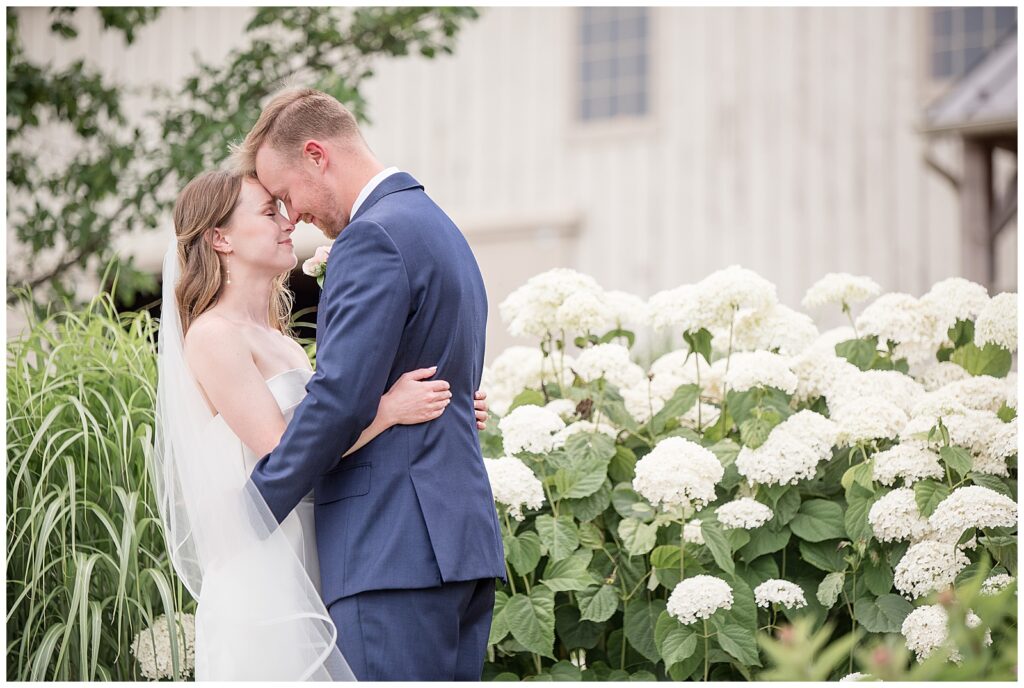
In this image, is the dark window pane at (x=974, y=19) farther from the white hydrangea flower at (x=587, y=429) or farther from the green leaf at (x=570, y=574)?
the green leaf at (x=570, y=574)

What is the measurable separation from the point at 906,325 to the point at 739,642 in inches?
45.4

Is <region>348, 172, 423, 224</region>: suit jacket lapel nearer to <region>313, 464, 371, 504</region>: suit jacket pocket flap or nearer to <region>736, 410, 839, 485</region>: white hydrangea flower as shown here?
<region>313, 464, 371, 504</region>: suit jacket pocket flap

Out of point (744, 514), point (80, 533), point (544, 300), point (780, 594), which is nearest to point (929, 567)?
point (780, 594)

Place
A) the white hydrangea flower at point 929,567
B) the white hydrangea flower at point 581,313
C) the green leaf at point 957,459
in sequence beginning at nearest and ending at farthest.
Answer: the white hydrangea flower at point 929,567 < the green leaf at point 957,459 < the white hydrangea flower at point 581,313

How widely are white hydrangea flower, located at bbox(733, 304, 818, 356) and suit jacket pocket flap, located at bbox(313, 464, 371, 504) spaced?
180 cm

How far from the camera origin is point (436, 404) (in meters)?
2.18

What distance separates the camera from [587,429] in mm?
3512

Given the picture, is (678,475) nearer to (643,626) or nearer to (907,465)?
(643,626)

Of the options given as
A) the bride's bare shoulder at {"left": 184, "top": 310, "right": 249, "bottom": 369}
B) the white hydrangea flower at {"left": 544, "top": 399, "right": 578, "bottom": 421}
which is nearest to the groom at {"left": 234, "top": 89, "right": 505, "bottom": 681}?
the bride's bare shoulder at {"left": 184, "top": 310, "right": 249, "bottom": 369}

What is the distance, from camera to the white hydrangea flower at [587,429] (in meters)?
3.46

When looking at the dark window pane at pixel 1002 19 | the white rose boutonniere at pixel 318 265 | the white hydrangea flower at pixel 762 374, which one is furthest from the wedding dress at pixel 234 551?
the dark window pane at pixel 1002 19

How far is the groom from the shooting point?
6.95 ft

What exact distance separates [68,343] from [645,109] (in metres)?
7.41

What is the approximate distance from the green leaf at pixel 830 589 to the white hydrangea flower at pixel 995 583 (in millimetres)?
371
